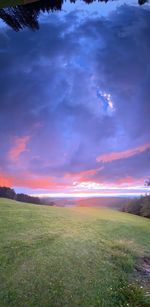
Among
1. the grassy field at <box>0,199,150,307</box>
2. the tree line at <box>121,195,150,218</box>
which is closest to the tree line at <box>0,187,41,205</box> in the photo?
the tree line at <box>121,195,150,218</box>

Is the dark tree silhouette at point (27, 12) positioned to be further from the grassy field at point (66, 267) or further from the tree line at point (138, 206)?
the tree line at point (138, 206)

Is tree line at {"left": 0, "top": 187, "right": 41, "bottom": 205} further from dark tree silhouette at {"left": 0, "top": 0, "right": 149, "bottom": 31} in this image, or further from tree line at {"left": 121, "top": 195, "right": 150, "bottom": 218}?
dark tree silhouette at {"left": 0, "top": 0, "right": 149, "bottom": 31}

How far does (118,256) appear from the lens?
36.9 feet

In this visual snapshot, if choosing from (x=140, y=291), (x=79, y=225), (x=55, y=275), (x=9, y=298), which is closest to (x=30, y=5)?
(x=9, y=298)

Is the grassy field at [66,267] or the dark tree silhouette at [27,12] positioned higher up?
the dark tree silhouette at [27,12]

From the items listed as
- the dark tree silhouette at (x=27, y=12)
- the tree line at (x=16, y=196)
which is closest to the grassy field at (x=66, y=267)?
the dark tree silhouette at (x=27, y=12)

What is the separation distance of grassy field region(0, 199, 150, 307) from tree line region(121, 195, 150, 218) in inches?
739

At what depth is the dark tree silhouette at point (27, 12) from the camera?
14.7 ft

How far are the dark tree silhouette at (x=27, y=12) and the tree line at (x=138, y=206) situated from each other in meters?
30.4

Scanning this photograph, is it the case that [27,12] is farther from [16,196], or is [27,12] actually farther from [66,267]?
[16,196]

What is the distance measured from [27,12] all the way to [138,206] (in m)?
32.4

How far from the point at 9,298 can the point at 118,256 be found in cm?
533

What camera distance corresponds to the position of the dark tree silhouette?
448cm

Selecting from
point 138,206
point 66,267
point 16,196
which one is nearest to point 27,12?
point 66,267
